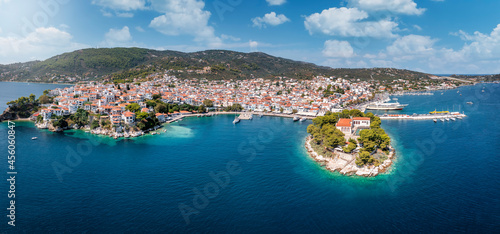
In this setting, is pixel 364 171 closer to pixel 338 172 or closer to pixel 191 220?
pixel 338 172

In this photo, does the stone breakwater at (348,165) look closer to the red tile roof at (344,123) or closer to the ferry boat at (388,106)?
the red tile roof at (344,123)

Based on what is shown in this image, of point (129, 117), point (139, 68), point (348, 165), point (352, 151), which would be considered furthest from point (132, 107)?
point (139, 68)

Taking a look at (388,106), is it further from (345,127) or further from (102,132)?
(102,132)

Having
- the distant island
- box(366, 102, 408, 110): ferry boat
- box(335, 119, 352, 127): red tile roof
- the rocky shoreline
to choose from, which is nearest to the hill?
box(366, 102, 408, 110): ferry boat

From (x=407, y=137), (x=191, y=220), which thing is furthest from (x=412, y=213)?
(x=407, y=137)

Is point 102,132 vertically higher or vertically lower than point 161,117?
lower

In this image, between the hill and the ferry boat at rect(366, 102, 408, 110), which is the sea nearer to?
the ferry boat at rect(366, 102, 408, 110)
